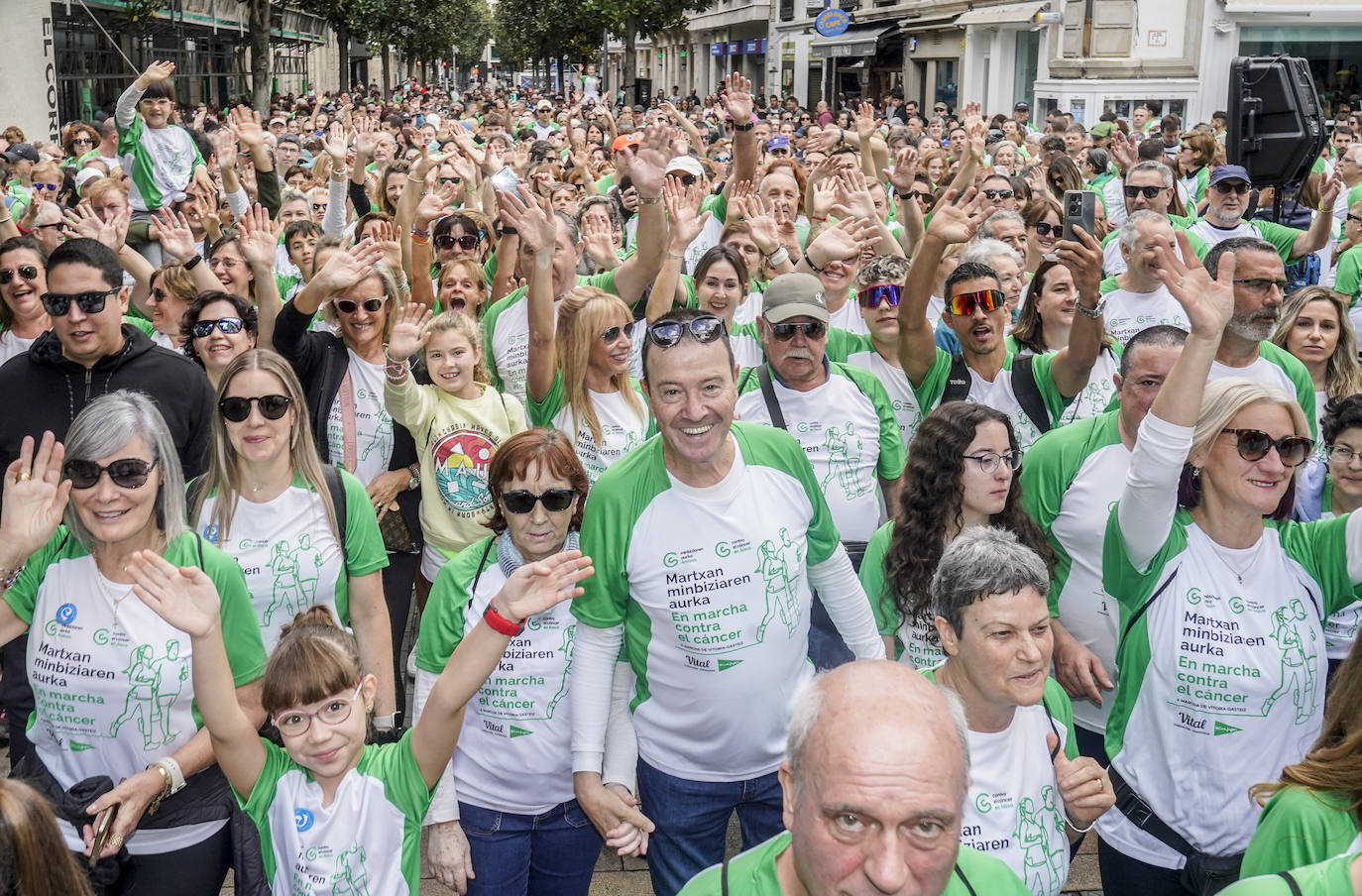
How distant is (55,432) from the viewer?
14.5 ft

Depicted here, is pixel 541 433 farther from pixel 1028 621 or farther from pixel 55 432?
pixel 55 432

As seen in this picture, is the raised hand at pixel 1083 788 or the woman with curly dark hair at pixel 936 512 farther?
the woman with curly dark hair at pixel 936 512

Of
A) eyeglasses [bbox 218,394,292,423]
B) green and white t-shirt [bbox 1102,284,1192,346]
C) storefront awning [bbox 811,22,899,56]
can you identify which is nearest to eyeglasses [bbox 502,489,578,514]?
eyeglasses [bbox 218,394,292,423]

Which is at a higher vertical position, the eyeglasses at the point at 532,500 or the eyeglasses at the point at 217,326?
the eyeglasses at the point at 217,326

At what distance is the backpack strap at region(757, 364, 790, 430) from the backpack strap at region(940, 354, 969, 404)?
0.89m

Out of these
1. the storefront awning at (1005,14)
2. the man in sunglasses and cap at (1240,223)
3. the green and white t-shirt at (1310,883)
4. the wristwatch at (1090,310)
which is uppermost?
the storefront awning at (1005,14)

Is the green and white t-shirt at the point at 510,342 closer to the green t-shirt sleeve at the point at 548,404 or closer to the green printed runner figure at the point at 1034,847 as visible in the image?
the green t-shirt sleeve at the point at 548,404

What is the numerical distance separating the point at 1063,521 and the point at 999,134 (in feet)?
44.0

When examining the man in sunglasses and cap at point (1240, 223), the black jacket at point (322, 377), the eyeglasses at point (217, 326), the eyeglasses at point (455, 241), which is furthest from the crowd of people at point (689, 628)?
the man in sunglasses and cap at point (1240, 223)

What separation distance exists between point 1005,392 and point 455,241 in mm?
3138

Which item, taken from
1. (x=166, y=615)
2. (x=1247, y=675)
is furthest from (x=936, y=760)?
(x=166, y=615)

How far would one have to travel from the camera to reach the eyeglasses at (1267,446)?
327 centimetres

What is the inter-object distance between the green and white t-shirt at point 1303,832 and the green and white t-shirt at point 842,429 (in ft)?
7.28

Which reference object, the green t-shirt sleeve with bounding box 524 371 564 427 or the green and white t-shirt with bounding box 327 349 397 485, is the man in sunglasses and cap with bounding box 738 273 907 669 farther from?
the green and white t-shirt with bounding box 327 349 397 485
